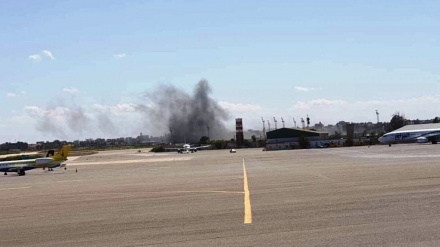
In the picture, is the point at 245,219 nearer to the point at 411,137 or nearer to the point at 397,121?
the point at 411,137

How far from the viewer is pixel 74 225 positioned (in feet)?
46.7

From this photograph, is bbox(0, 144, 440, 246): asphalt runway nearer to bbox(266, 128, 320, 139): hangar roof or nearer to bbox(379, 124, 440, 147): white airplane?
bbox(379, 124, 440, 147): white airplane

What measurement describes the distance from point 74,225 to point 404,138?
315 feet

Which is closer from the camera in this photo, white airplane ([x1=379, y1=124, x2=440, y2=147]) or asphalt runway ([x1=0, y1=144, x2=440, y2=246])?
asphalt runway ([x1=0, y1=144, x2=440, y2=246])

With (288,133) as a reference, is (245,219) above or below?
below

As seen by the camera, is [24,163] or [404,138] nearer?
[24,163]

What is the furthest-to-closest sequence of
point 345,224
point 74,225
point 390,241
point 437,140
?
point 437,140 → point 74,225 → point 345,224 → point 390,241

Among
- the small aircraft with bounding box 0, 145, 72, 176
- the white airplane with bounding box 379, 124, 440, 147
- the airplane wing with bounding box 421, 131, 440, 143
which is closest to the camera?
the small aircraft with bounding box 0, 145, 72, 176

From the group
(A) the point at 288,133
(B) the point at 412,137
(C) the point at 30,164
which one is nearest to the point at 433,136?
(B) the point at 412,137

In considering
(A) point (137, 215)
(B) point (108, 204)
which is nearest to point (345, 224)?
(A) point (137, 215)

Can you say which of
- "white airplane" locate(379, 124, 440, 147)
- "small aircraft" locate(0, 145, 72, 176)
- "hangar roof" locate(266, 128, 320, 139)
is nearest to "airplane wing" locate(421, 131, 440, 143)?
"white airplane" locate(379, 124, 440, 147)

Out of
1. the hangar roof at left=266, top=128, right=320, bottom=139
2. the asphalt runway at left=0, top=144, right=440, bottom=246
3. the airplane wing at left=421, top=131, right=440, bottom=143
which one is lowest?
the asphalt runway at left=0, top=144, right=440, bottom=246

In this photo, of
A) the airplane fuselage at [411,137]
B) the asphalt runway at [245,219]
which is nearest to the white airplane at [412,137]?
the airplane fuselage at [411,137]

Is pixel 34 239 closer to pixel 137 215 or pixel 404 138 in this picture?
pixel 137 215
